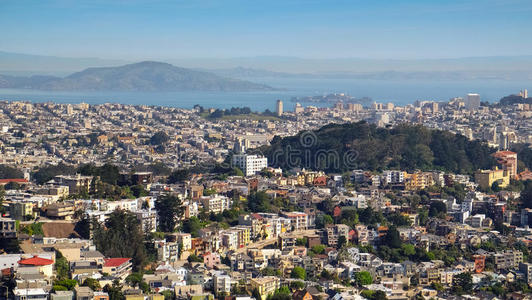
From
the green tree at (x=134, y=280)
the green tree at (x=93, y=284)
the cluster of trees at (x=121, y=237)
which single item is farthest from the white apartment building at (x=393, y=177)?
the green tree at (x=93, y=284)

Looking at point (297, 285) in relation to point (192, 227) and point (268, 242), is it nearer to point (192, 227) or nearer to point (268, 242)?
point (268, 242)

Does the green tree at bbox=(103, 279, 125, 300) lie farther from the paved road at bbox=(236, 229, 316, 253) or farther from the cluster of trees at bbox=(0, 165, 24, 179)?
the cluster of trees at bbox=(0, 165, 24, 179)

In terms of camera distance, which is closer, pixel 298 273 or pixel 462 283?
pixel 298 273

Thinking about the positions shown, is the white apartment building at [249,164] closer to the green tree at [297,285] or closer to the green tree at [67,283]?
the green tree at [297,285]

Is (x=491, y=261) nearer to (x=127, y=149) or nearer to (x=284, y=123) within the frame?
(x=127, y=149)

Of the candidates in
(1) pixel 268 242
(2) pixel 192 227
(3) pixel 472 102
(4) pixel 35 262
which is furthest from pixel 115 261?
(3) pixel 472 102

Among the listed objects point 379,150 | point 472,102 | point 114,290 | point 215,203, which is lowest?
point 114,290

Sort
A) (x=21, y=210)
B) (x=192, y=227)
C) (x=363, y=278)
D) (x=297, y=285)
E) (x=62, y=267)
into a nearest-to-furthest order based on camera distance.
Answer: (x=62, y=267)
(x=297, y=285)
(x=363, y=278)
(x=21, y=210)
(x=192, y=227)

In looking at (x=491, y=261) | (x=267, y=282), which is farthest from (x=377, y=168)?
(x=267, y=282)
